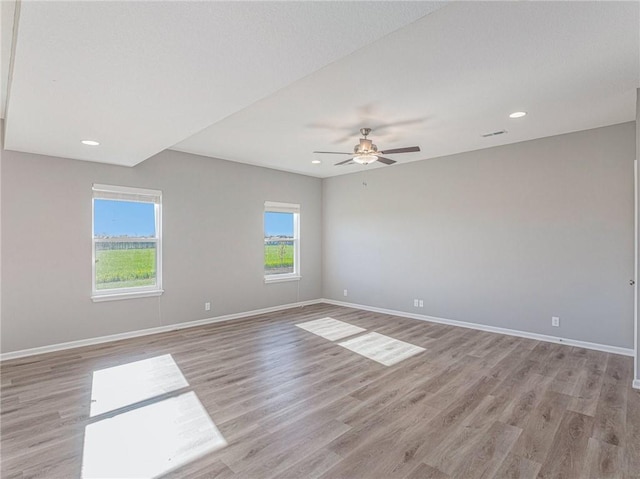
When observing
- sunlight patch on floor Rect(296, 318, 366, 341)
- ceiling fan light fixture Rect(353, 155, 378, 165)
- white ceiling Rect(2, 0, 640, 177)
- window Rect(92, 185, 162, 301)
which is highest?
white ceiling Rect(2, 0, 640, 177)

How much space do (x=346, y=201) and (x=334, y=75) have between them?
14.4 feet

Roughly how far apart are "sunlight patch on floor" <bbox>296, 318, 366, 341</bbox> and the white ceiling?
2883mm

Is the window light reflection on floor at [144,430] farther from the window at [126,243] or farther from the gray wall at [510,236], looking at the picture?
the gray wall at [510,236]

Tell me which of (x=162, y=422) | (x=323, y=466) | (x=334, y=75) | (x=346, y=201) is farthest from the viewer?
(x=346, y=201)

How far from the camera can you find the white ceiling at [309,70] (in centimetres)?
166

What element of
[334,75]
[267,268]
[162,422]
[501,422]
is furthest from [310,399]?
[267,268]

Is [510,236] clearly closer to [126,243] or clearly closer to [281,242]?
[281,242]

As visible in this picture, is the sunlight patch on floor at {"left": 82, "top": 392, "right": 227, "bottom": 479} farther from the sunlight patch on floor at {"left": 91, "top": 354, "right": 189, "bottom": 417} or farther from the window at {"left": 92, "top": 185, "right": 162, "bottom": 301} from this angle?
the window at {"left": 92, "top": 185, "right": 162, "bottom": 301}

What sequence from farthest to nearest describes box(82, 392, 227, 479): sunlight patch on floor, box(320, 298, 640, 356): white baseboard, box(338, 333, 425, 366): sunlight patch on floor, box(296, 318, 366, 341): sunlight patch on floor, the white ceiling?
1. box(296, 318, 366, 341): sunlight patch on floor
2. box(320, 298, 640, 356): white baseboard
3. box(338, 333, 425, 366): sunlight patch on floor
4. box(82, 392, 227, 479): sunlight patch on floor
5. the white ceiling

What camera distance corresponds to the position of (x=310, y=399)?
2988 millimetres

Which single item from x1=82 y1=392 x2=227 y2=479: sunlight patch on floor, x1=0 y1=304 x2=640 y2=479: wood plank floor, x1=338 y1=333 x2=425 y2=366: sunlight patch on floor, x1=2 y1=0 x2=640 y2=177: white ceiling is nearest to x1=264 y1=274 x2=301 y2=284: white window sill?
x1=0 y1=304 x2=640 y2=479: wood plank floor

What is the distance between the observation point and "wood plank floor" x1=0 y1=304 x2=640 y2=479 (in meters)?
2.12

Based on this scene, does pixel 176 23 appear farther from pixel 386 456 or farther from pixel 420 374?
pixel 420 374

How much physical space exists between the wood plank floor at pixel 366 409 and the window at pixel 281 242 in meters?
2.28
